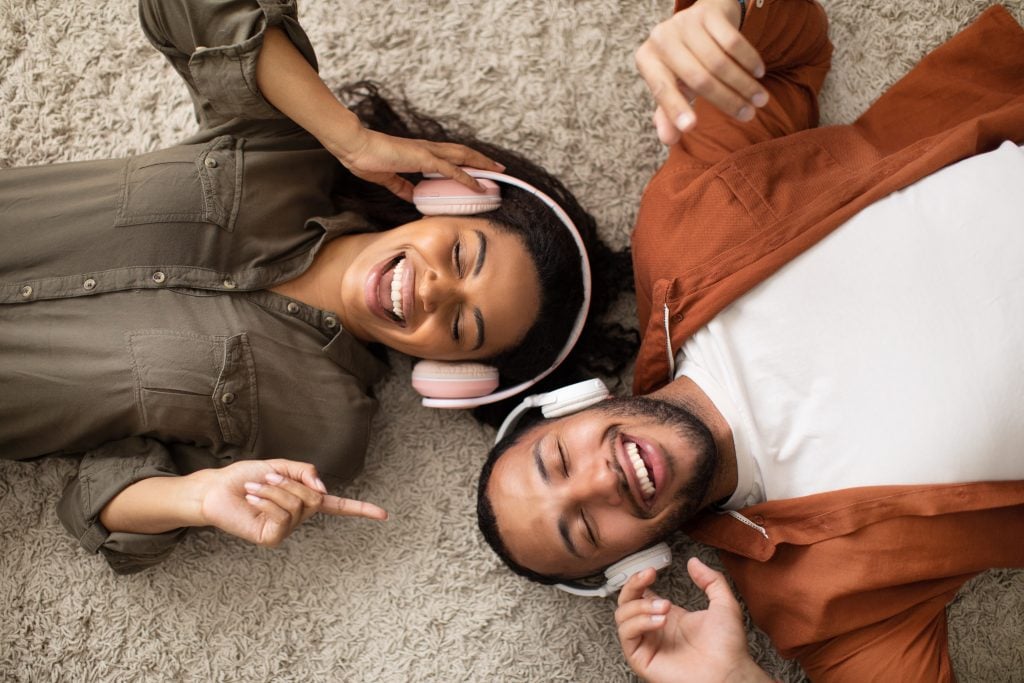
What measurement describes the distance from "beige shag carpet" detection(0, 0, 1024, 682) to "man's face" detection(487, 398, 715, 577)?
31 centimetres

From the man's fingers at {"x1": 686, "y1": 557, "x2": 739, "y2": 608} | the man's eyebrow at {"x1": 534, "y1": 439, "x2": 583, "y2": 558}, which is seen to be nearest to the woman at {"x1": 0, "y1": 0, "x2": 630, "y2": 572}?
the man's eyebrow at {"x1": 534, "y1": 439, "x2": 583, "y2": 558}

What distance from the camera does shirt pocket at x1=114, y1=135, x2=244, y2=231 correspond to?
51.9 inches

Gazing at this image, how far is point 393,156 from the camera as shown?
1320 mm

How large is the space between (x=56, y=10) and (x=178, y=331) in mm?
870

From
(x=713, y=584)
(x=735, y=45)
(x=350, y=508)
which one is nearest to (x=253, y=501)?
(x=350, y=508)

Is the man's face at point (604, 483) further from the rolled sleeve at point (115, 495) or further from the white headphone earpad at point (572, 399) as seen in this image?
the rolled sleeve at point (115, 495)

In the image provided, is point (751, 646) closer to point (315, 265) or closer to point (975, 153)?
point (975, 153)

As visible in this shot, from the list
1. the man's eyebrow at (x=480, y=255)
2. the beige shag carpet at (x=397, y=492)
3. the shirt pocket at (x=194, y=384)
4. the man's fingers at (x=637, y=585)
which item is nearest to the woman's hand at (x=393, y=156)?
the man's eyebrow at (x=480, y=255)

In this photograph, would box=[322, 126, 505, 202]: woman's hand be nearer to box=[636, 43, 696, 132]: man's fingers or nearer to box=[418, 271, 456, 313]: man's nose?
box=[418, 271, 456, 313]: man's nose

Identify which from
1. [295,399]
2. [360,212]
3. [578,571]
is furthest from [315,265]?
[578,571]

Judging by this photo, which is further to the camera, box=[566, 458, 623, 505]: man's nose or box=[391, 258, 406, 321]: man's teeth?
box=[391, 258, 406, 321]: man's teeth

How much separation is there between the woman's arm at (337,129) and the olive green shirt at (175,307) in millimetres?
31

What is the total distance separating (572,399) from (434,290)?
32 centimetres

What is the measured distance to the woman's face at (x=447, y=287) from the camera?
4.14 ft
